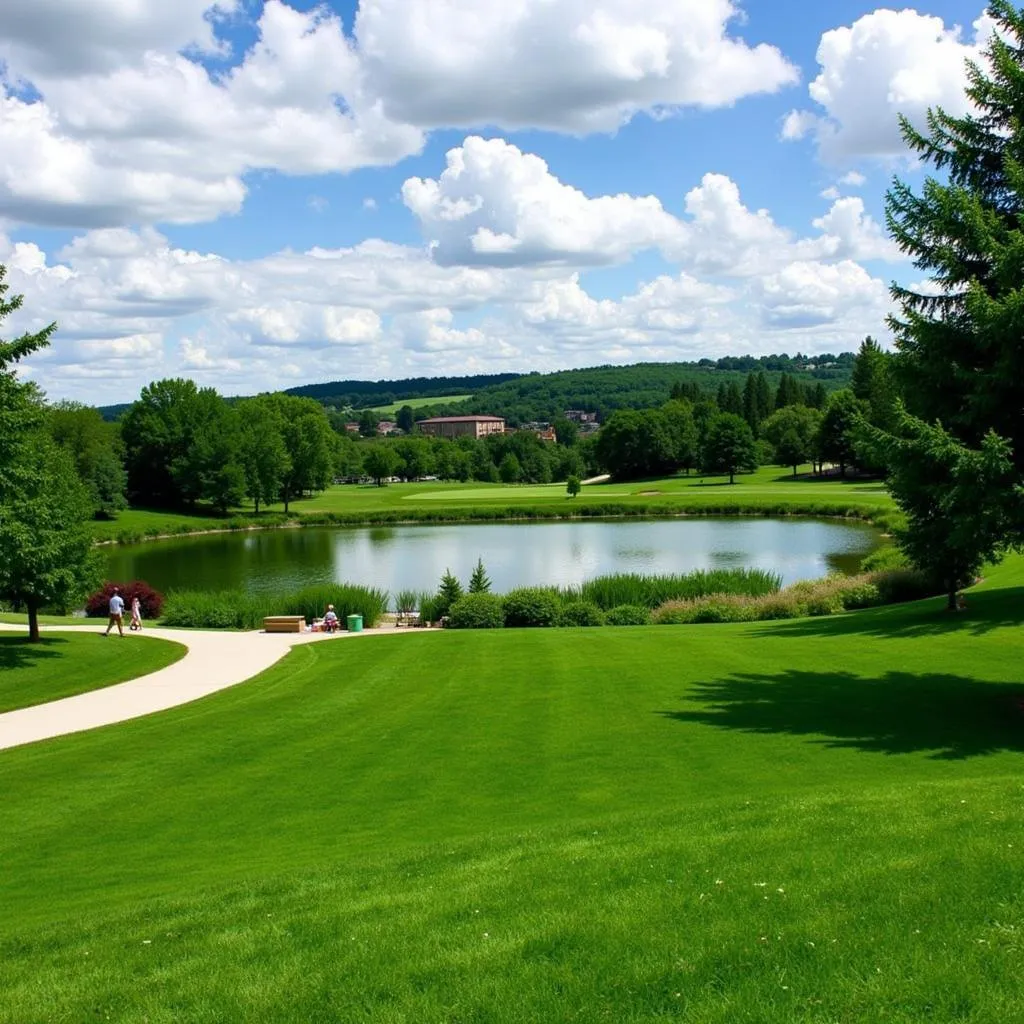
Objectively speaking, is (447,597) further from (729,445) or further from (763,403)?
(763,403)

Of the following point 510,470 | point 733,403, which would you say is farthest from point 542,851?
point 510,470

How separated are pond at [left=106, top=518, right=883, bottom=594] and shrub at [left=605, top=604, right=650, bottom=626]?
42.3 ft

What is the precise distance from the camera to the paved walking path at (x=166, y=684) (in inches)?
686

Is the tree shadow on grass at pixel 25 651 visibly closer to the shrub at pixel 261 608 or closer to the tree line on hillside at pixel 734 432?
the shrub at pixel 261 608

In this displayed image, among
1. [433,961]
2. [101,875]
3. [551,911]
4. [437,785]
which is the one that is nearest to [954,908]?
[551,911]

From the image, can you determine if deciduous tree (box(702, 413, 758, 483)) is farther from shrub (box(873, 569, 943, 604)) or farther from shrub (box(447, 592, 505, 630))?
shrub (box(447, 592, 505, 630))

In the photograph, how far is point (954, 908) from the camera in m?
6.29

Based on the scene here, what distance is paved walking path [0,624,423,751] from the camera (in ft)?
57.2

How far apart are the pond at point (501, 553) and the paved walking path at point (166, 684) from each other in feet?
58.5

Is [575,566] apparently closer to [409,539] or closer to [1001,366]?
[409,539]

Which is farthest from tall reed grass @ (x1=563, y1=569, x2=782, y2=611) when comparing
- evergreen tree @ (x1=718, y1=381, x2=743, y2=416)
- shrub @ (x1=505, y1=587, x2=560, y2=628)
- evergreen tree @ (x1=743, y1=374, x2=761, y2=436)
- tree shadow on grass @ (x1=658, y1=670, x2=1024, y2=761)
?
evergreen tree @ (x1=718, y1=381, x2=743, y2=416)

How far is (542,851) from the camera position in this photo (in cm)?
858

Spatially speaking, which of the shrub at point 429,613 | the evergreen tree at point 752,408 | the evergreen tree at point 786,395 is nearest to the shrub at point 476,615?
the shrub at point 429,613

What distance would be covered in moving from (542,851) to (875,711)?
317 inches
